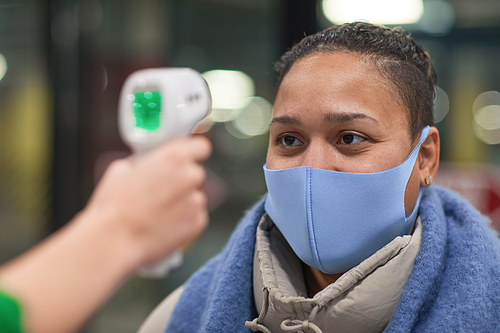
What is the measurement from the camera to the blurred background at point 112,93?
8.84ft

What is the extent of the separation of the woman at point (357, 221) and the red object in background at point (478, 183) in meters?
1.44

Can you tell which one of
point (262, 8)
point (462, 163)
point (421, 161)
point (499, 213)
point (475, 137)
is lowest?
point (499, 213)

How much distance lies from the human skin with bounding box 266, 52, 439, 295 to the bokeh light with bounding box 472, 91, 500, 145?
1.62 metres

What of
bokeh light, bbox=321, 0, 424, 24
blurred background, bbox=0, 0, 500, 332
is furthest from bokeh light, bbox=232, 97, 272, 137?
bokeh light, bbox=321, 0, 424, 24

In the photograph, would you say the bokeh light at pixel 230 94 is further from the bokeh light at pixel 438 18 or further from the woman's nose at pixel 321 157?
the woman's nose at pixel 321 157

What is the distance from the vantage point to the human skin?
98cm

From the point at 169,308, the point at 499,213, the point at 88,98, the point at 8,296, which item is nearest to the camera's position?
the point at 8,296

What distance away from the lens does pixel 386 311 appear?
91 centimetres

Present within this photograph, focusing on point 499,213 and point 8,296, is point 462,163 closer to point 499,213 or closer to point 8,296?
point 499,213

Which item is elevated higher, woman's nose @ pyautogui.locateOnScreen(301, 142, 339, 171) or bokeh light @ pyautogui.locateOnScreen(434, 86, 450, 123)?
woman's nose @ pyautogui.locateOnScreen(301, 142, 339, 171)

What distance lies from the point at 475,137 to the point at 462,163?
0.16 meters

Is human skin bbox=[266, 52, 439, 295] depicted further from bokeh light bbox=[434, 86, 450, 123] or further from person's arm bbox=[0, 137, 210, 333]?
bokeh light bbox=[434, 86, 450, 123]

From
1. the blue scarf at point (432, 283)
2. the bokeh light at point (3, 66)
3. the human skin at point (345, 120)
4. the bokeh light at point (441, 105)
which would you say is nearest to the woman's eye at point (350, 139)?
the human skin at point (345, 120)

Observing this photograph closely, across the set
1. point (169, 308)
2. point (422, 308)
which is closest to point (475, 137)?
point (422, 308)
